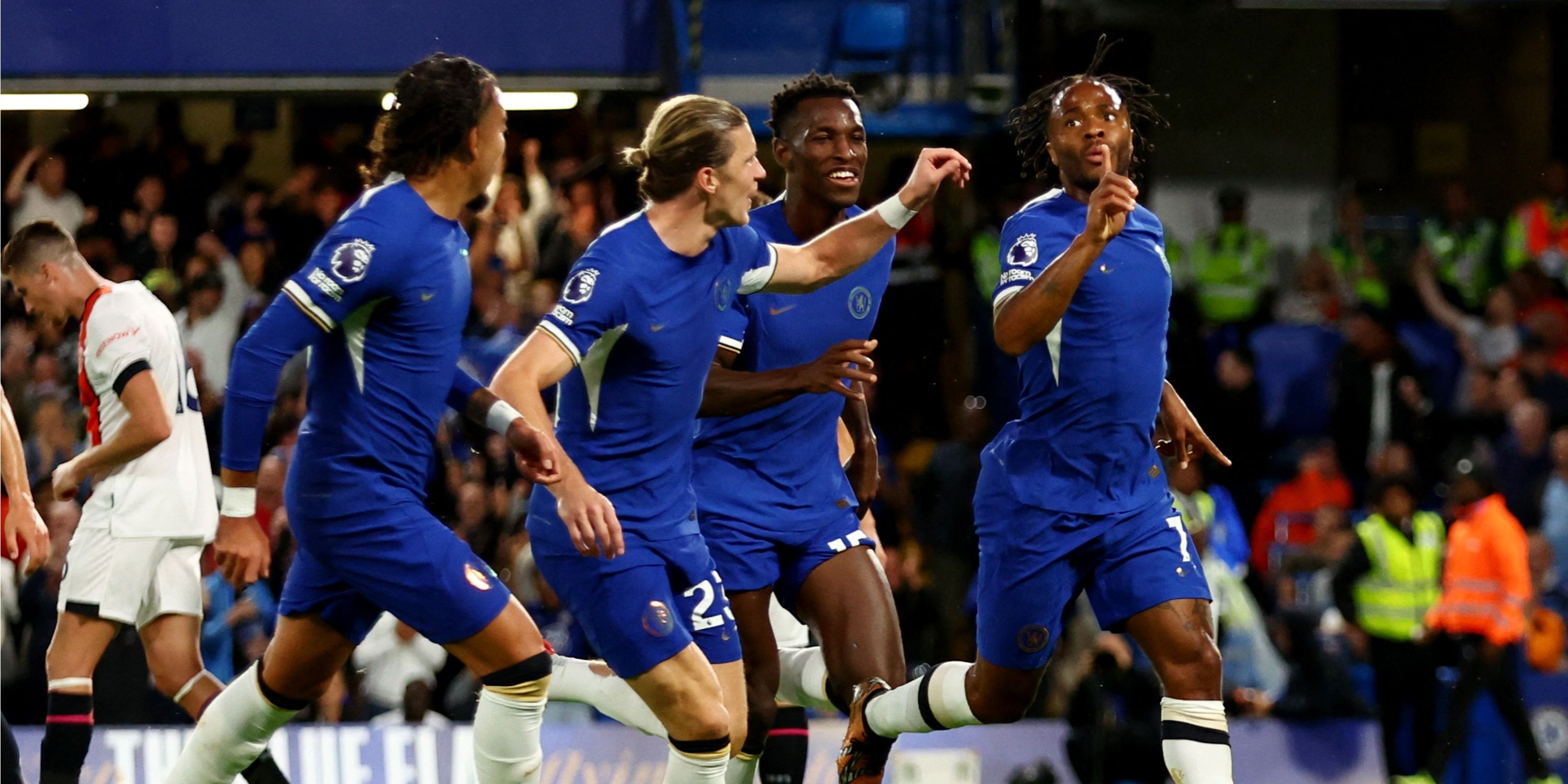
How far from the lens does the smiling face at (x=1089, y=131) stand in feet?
18.9

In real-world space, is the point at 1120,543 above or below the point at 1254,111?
below

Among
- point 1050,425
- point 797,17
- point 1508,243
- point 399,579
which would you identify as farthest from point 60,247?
point 1508,243

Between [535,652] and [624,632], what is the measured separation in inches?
11.9

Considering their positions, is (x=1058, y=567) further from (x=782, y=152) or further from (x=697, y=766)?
(x=782, y=152)

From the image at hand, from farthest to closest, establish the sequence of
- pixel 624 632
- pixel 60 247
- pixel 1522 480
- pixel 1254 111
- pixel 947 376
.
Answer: pixel 1254 111
pixel 947 376
pixel 1522 480
pixel 60 247
pixel 624 632

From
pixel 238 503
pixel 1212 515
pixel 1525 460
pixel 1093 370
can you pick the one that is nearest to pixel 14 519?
pixel 238 503

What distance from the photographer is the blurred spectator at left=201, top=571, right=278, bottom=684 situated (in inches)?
385

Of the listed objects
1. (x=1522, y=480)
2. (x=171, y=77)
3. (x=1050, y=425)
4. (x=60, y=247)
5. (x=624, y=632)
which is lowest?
(x=1522, y=480)

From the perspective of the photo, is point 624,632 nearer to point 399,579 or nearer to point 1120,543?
point 399,579

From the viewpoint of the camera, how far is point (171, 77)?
514 inches

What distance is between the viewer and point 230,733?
5.64 m

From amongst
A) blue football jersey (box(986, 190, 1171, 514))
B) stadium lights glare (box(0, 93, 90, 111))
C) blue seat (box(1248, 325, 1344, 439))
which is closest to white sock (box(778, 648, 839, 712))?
Answer: blue football jersey (box(986, 190, 1171, 514))

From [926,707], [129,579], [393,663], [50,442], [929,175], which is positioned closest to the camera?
[929,175]

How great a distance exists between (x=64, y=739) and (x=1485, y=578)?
681cm
